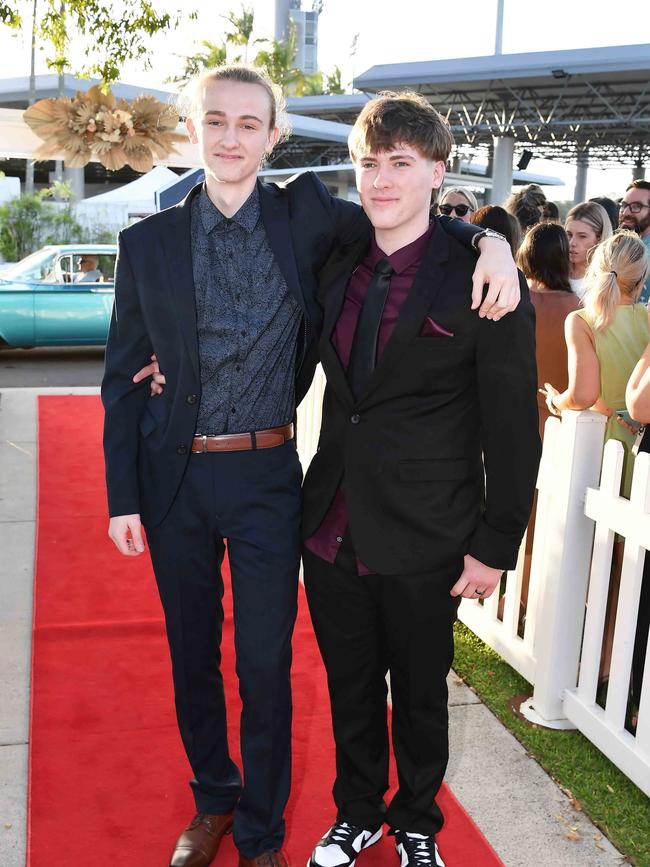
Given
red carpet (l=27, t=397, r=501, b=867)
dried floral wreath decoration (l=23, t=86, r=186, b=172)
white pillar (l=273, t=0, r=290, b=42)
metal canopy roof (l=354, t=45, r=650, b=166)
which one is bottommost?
red carpet (l=27, t=397, r=501, b=867)

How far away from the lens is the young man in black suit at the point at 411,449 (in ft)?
7.48

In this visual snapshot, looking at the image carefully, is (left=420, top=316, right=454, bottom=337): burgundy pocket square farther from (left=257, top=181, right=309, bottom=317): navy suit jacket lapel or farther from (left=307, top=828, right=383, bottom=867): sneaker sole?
(left=307, top=828, right=383, bottom=867): sneaker sole

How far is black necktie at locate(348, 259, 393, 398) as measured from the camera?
2.35 m

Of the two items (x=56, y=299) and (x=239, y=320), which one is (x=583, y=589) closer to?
(x=239, y=320)

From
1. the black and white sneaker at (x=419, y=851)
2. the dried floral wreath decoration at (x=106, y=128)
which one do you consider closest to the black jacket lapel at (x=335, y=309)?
the black and white sneaker at (x=419, y=851)

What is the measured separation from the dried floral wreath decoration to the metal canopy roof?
46.8 ft

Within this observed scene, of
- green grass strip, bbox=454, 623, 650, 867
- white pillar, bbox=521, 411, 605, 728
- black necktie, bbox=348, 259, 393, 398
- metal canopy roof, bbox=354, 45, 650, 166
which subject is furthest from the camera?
metal canopy roof, bbox=354, 45, 650, 166

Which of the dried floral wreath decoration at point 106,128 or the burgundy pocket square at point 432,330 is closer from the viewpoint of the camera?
the burgundy pocket square at point 432,330

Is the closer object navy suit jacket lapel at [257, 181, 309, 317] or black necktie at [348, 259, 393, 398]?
black necktie at [348, 259, 393, 398]

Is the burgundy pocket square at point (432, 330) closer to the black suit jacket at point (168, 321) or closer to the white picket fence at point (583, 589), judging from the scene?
the black suit jacket at point (168, 321)

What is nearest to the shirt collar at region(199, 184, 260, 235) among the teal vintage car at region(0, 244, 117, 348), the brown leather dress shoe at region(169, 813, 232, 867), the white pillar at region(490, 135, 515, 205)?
the brown leather dress shoe at region(169, 813, 232, 867)

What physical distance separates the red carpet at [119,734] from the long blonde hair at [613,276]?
6.20 ft

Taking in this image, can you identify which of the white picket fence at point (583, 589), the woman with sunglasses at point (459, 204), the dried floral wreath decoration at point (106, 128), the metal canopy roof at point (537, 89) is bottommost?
the white picket fence at point (583, 589)

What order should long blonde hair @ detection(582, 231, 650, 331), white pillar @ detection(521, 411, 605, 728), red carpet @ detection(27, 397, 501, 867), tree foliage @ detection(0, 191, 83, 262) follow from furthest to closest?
1. tree foliage @ detection(0, 191, 83, 262)
2. long blonde hair @ detection(582, 231, 650, 331)
3. white pillar @ detection(521, 411, 605, 728)
4. red carpet @ detection(27, 397, 501, 867)
